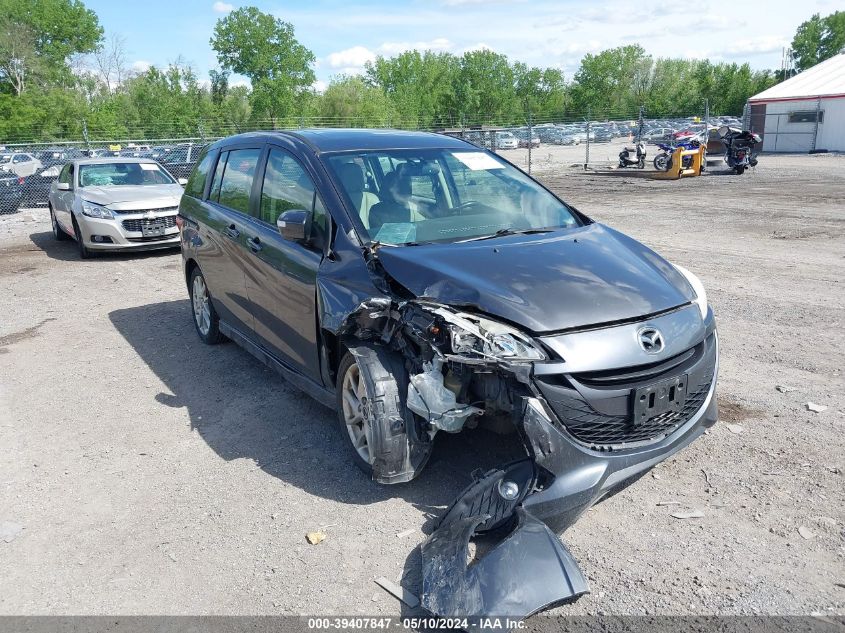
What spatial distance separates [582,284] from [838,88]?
1491 inches

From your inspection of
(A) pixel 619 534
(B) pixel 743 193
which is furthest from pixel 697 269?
(B) pixel 743 193

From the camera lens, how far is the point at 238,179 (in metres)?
→ 5.62

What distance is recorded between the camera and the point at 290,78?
75.5 metres

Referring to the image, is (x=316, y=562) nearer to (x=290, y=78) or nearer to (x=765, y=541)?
(x=765, y=541)

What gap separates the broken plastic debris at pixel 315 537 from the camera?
11.5ft

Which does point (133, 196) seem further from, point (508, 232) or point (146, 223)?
point (508, 232)

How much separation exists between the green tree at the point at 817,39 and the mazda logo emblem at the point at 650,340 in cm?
10285

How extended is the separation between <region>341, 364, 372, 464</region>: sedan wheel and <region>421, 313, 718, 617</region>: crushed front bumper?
81 centimetres

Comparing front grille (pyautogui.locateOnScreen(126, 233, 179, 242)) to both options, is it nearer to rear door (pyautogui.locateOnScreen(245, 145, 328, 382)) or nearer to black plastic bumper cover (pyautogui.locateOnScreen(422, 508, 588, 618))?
rear door (pyautogui.locateOnScreen(245, 145, 328, 382))

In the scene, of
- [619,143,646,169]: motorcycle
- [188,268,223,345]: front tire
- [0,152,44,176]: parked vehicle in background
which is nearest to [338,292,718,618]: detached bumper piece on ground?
[188,268,223,345]: front tire

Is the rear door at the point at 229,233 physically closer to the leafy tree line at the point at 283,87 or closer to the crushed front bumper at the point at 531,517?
the crushed front bumper at the point at 531,517

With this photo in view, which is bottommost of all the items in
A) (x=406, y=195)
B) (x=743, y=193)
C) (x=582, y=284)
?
(x=743, y=193)

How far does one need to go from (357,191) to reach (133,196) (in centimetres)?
879

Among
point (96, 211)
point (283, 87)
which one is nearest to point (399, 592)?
point (96, 211)
